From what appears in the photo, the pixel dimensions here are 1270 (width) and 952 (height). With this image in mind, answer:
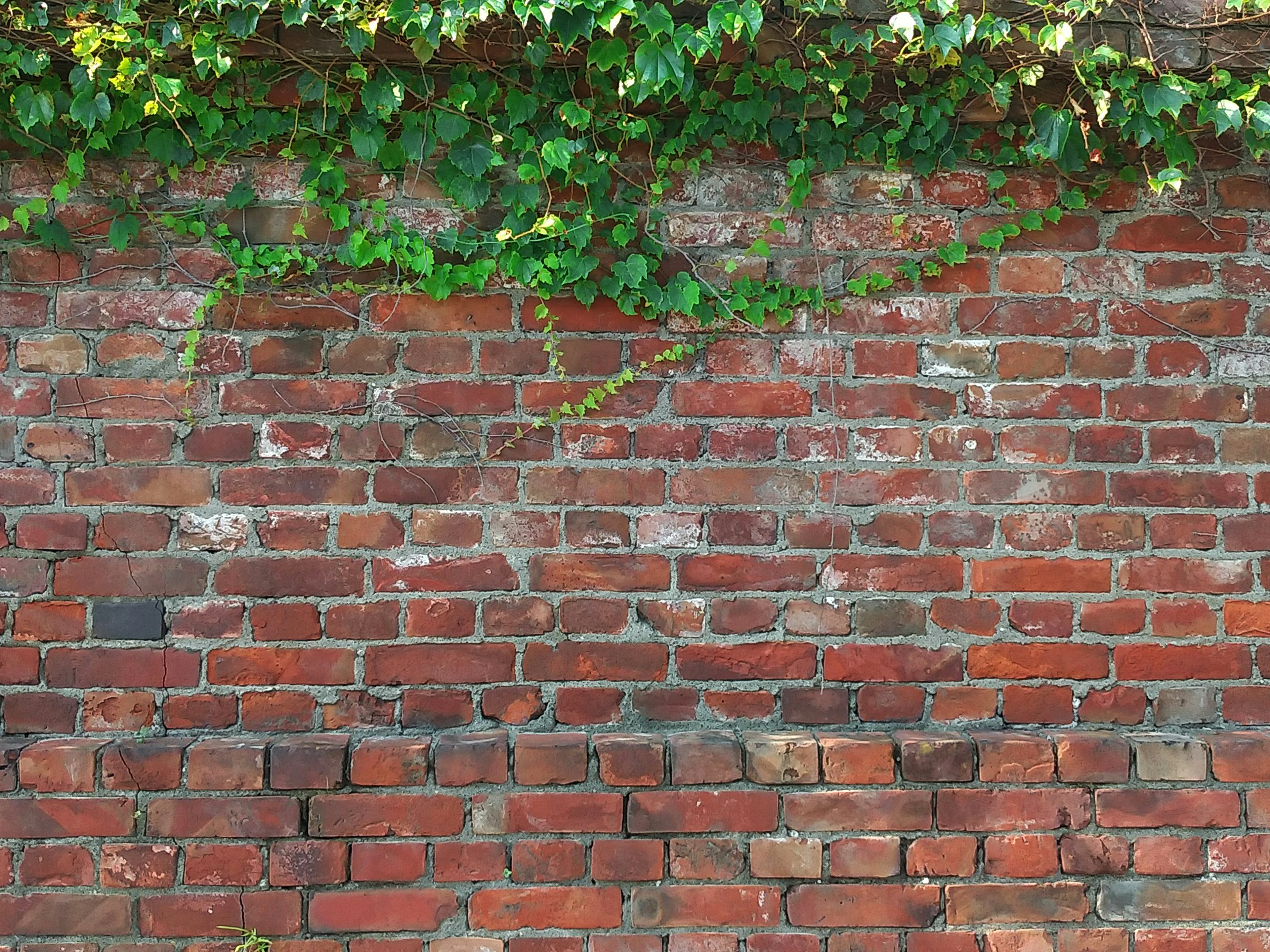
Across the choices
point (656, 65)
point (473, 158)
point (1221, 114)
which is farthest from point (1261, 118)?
point (473, 158)

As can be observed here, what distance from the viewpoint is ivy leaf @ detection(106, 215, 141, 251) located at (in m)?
1.83

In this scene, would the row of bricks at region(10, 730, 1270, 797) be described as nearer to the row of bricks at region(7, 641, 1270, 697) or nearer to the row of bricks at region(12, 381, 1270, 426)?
the row of bricks at region(7, 641, 1270, 697)

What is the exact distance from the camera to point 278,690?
72.7 inches

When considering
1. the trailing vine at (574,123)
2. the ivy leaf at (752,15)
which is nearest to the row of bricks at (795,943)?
the trailing vine at (574,123)

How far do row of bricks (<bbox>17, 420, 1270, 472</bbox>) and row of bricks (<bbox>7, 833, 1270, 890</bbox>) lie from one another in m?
0.73

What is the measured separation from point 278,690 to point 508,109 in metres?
1.20

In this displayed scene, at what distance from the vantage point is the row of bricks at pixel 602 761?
5.83 ft

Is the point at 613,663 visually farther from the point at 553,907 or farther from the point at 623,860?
the point at 553,907

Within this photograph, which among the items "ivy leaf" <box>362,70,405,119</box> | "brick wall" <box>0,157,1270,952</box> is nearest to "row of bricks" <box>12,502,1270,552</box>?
"brick wall" <box>0,157,1270,952</box>

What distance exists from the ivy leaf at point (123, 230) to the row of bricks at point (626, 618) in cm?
69

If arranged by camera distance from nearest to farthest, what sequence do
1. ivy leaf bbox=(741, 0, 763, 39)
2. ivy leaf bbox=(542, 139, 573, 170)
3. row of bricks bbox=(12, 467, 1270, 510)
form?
ivy leaf bbox=(741, 0, 763, 39) < ivy leaf bbox=(542, 139, 573, 170) < row of bricks bbox=(12, 467, 1270, 510)

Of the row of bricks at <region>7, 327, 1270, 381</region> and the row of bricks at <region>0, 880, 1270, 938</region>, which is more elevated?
the row of bricks at <region>7, 327, 1270, 381</region>

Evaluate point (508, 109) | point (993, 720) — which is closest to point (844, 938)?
point (993, 720)

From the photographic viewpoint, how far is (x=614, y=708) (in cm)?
186
